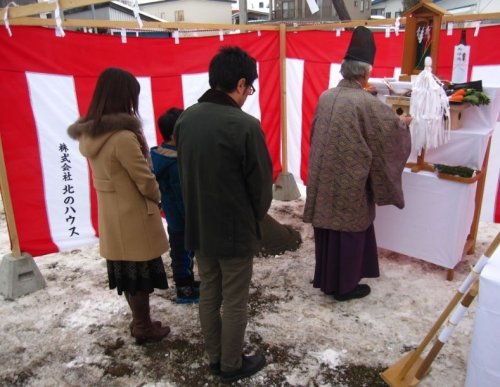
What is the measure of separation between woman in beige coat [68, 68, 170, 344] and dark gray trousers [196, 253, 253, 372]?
18.1 inches

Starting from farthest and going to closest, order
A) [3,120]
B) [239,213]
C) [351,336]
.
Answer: [3,120] → [351,336] → [239,213]

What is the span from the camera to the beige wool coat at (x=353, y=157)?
2.96 metres

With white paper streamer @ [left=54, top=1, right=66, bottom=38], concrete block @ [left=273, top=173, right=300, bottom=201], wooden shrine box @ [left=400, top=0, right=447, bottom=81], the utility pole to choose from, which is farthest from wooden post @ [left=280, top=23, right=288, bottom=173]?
the utility pole

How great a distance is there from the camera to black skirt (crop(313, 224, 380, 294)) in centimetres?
322

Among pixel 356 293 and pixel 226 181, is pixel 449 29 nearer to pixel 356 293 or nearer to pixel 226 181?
pixel 356 293

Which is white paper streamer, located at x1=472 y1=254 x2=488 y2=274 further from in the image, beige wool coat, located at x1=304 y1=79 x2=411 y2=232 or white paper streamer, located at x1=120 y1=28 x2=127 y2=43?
white paper streamer, located at x1=120 y1=28 x2=127 y2=43

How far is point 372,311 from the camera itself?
3.23m

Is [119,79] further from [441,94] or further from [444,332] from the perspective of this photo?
[441,94]

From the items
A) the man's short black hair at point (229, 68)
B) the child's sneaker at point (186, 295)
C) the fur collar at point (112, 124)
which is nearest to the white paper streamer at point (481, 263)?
the man's short black hair at point (229, 68)

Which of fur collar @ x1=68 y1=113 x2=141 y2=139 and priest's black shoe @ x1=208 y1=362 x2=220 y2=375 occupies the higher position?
fur collar @ x1=68 y1=113 x2=141 y2=139

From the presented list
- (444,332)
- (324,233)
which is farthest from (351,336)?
(444,332)

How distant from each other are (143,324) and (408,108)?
2814 millimetres

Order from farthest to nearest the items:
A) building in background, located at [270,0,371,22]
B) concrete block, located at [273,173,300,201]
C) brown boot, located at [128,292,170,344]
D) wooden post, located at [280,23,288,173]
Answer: building in background, located at [270,0,371,22] < concrete block, located at [273,173,300,201] < wooden post, located at [280,23,288,173] < brown boot, located at [128,292,170,344]

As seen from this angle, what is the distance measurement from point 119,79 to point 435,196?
9.06 ft
